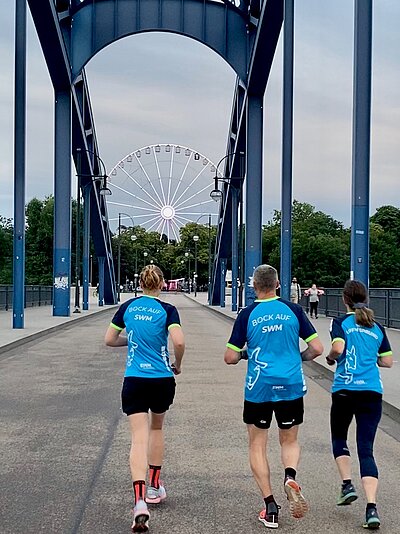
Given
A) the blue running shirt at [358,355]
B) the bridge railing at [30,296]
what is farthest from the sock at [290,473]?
the bridge railing at [30,296]

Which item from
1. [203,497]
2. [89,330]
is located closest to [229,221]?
[89,330]

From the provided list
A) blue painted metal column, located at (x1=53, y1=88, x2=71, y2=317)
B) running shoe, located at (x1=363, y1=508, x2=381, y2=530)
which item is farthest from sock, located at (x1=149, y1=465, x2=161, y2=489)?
blue painted metal column, located at (x1=53, y1=88, x2=71, y2=317)

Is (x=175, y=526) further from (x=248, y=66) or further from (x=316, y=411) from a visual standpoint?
(x=248, y=66)

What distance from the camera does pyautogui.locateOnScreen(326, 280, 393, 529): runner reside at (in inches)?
215

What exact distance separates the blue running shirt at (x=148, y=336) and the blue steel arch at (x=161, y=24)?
1312 inches

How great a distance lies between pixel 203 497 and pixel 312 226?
290ft

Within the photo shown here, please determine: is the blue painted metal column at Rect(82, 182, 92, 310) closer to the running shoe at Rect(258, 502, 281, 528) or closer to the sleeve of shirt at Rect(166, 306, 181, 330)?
the sleeve of shirt at Rect(166, 306, 181, 330)

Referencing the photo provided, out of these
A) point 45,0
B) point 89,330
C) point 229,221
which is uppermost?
point 45,0

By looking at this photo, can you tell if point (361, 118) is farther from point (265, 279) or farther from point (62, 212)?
point (62, 212)

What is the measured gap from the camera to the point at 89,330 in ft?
91.2

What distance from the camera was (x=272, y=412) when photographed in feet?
17.3

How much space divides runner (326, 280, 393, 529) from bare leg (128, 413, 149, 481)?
55.0 inches

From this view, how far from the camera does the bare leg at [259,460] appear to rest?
5.26 m

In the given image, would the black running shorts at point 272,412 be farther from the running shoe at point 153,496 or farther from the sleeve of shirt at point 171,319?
the running shoe at point 153,496
